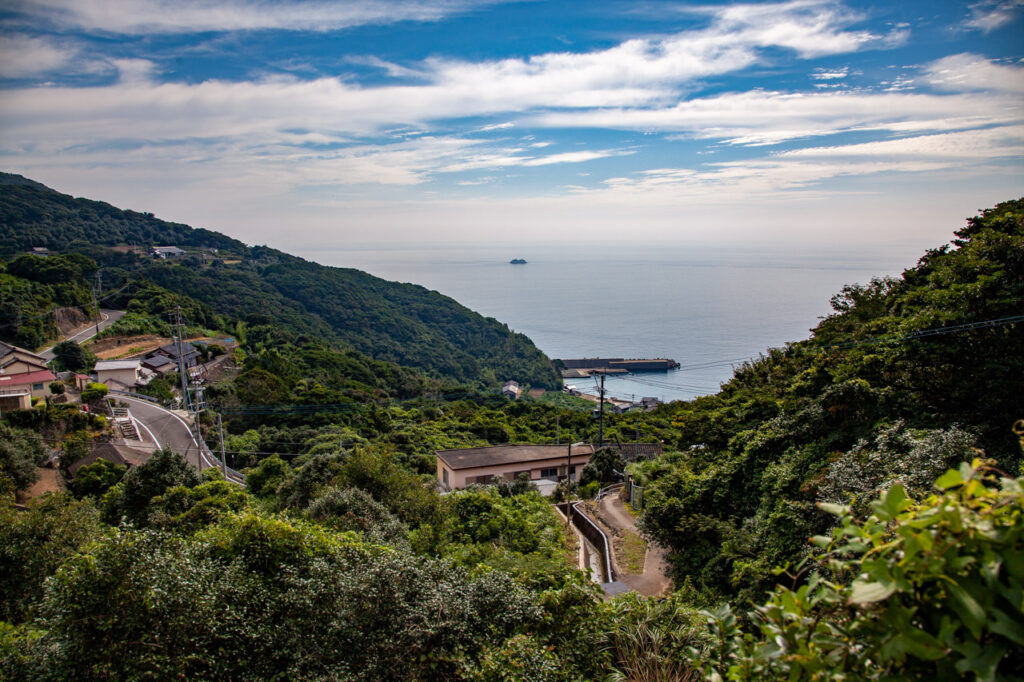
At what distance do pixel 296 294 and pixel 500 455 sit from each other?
46.6 metres

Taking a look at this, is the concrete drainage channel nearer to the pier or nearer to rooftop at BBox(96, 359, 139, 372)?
the pier

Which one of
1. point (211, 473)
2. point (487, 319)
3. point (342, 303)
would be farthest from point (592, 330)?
point (211, 473)

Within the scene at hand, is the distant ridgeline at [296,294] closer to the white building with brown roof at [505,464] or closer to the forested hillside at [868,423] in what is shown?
the white building with brown roof at [505,464]

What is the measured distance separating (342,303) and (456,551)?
53.3 meters

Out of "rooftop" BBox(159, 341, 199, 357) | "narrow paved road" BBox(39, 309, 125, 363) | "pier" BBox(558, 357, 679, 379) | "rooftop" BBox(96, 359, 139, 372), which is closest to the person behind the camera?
"rooftop" BBox(96, 359, 139, 372)

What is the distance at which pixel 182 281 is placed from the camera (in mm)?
51594

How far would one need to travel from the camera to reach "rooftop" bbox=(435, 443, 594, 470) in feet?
63.1

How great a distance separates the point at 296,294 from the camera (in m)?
59.5

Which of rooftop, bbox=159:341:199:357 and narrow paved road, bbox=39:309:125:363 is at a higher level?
narrow paved road, bbox=39:309:125:363

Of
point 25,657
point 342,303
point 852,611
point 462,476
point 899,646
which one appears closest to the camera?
point 899,646

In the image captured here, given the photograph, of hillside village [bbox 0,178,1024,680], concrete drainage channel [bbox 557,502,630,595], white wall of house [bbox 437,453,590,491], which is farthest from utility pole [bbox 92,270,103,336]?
concrete drainage channel [bbox 557,502,630,595]

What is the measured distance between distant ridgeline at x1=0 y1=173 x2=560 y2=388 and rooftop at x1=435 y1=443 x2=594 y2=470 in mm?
25813

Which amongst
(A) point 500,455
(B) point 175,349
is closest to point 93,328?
(B) point 175,349

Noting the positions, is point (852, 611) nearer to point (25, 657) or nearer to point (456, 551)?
point (25, 657)
